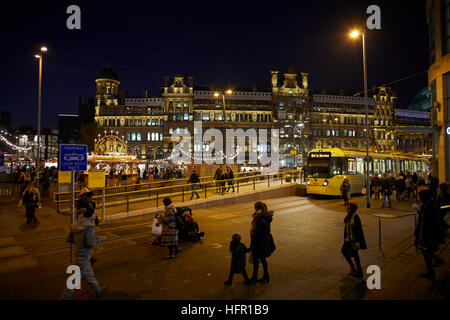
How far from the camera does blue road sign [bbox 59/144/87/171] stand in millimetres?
7289

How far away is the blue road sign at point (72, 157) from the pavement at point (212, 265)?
2453 millimetres

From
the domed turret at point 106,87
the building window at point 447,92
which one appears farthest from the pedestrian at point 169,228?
the domed turret at point 106,87

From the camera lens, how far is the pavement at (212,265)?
5430 mm

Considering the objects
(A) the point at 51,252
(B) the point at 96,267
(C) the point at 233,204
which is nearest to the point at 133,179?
(C) the point at 233,204

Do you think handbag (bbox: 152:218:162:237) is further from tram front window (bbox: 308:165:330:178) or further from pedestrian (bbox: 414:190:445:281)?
tram front window (bbox: 308:165:330:178)

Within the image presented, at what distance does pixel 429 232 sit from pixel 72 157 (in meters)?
8.56

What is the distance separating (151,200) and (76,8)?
1047 cm

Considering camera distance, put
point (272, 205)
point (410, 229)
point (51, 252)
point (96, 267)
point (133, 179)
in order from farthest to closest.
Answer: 1. point (133, 179)
2. point (272, 205)
3. point (410, 229)
4. point (51, 252)
5. point (96, 267)

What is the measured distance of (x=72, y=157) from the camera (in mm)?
7457

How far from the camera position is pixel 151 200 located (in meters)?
17.4

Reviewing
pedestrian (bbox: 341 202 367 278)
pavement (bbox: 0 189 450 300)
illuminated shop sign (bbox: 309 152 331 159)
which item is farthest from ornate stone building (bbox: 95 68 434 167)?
pedestrian (bbox: 341 202 367 278)

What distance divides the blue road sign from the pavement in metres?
2.45

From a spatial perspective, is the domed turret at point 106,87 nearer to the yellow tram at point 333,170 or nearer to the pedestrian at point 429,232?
the yellow tram at point 333,170
